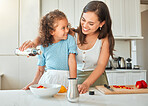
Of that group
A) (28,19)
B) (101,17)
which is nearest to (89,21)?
(101,17)

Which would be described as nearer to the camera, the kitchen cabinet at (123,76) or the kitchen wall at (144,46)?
the kitchen cabinet at (123,76)

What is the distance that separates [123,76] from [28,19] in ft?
7.07

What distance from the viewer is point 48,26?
140 cm

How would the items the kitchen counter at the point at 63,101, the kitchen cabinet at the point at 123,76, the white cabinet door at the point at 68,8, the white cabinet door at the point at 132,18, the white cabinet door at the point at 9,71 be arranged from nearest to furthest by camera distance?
the kitchen counter at the point at 63,101 < the white cabinet door at the point at 9,71 < the kitchen cabinet at the point at 123,76 < the white cabinet door at the point at 68,8 < the white cabinet door at the point at 132,18

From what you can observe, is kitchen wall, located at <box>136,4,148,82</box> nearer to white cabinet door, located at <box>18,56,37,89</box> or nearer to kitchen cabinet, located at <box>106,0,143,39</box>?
kitchen cabinet, located at <box>106,0,143,39</box>

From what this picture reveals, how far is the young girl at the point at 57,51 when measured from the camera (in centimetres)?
130

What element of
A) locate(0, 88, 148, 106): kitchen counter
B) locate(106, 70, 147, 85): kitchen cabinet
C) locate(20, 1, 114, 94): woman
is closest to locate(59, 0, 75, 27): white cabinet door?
locate(106, 70, 147, 85): kitchen cabinet

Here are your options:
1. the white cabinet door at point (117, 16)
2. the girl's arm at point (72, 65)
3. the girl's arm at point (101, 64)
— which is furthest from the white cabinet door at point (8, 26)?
the girl's arm at point (101, 64)

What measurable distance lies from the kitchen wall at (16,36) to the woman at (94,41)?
182 cm

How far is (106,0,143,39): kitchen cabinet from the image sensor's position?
354cm

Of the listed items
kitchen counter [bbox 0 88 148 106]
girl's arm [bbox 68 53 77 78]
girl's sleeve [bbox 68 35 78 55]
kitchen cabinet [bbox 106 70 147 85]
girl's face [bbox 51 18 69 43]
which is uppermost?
girl's face [bbox 51 18 69 43]

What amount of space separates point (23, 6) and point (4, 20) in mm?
448

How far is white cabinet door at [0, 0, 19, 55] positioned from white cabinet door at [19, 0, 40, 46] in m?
0.11

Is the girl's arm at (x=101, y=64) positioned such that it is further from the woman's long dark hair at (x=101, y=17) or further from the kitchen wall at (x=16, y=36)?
the kitchen wall at (x=16, y=36)
